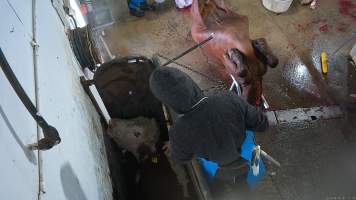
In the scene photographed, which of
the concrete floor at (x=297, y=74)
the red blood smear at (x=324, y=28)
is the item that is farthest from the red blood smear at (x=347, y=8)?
the red blood smear at (x=324, y=28)

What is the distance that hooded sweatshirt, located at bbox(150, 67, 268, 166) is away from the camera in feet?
7.86

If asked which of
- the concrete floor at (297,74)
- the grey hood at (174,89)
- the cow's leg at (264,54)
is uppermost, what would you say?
the grey hood at (174,89)

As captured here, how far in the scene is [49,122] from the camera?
77.4 inches

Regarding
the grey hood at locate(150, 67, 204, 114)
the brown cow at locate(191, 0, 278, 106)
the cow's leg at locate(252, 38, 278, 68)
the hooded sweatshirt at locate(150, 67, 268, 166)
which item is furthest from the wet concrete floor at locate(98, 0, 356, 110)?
the grey hood at locate(150, 67, 204, 114)

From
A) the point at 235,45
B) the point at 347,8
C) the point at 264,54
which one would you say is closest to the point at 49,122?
the point at 235,45

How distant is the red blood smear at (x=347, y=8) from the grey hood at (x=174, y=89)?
15.8 feet

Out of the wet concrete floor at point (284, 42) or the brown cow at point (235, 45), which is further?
the wet concrete floor at point (284, 42)

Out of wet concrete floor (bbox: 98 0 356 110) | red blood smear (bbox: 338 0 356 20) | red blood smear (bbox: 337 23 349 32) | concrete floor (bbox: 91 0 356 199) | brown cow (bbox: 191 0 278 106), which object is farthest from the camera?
red blood smear (bbox: 338 0 356 20)

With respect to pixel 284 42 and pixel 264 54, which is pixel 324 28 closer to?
pixel 284 42

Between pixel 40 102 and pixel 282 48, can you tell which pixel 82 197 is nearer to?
pixel 40 102

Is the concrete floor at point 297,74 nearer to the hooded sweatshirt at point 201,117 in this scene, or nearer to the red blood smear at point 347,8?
the red blood smear at point 347,8

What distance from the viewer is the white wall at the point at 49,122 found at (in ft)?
4.84

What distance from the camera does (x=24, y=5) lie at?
234 centimetres

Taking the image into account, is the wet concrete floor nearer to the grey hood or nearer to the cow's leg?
the cow's leg
